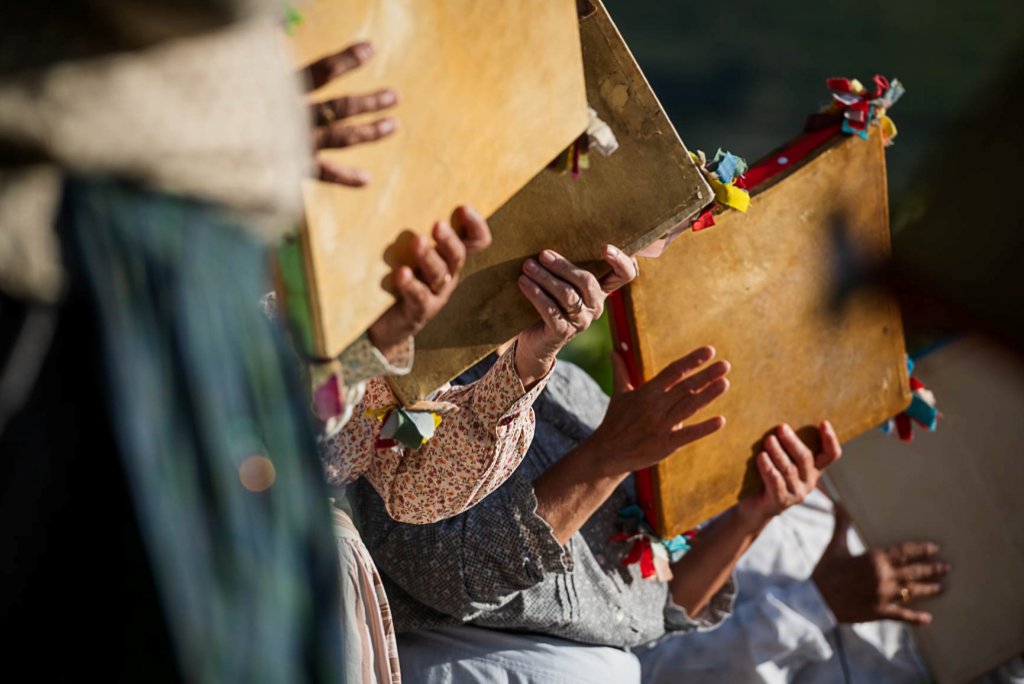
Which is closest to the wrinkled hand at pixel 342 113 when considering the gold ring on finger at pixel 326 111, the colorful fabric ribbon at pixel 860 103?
the gold ring on finger at pixel 326 111

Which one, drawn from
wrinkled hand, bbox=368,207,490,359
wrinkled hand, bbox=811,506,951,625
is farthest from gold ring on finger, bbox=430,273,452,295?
wrinkled hand, bbox=811,506,951,625

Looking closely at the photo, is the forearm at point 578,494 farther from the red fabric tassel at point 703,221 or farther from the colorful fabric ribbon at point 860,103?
the colorful fabric ribbon at point 860,103

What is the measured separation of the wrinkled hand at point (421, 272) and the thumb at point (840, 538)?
174 centimetres

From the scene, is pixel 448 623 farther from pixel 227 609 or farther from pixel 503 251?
pixel 227 609

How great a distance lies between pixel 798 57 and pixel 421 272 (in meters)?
4.05

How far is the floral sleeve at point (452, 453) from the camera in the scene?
5.32ft

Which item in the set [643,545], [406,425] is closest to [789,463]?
[643,545]

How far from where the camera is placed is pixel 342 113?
1042 mm

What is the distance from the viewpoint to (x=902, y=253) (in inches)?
80.4

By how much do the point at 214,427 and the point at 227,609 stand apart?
151mm

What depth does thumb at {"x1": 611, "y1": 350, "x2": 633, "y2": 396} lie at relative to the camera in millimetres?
1986

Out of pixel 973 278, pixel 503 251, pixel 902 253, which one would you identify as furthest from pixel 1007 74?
pixel 503 251

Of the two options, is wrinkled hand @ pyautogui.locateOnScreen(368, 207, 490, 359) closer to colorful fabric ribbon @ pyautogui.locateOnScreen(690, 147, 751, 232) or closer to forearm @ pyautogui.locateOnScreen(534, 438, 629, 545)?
colorful fabric ribbon @ pyautogui.locateOnScreen(690, 147, 751, 232)

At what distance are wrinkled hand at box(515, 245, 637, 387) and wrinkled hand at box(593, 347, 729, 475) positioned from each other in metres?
0.39
